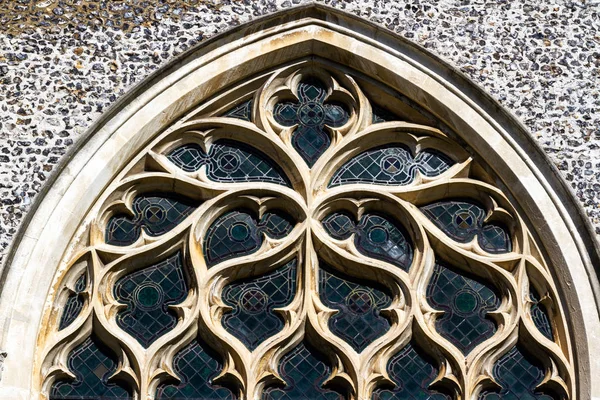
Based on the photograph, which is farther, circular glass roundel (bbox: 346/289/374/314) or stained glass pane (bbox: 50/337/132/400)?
circular glass roundel (bbox: 346/289/374/314)

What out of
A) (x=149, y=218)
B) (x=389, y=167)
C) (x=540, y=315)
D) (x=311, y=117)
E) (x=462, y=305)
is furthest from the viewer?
(x=311, y=117)

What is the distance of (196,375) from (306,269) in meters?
1.22

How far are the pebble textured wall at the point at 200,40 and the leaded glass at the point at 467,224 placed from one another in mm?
785

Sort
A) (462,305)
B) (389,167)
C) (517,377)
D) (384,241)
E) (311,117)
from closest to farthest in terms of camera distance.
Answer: (517,377), (462,305), (384,241), (389,167), (311,117)

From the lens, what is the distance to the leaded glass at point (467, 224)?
1433 centimetres

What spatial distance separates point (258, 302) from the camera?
14.2 meters

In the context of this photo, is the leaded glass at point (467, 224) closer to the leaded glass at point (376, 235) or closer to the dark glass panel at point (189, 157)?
the leaded glass at point (376, 235)

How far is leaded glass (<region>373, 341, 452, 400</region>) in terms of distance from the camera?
13.8 metres

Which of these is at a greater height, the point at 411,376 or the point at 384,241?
the point at 384,241

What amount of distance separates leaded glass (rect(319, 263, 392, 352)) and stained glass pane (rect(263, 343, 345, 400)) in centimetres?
28

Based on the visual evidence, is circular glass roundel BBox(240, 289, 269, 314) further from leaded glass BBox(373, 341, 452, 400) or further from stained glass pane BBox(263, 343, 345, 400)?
leaded glass BBox(373, 341, 452, 400)

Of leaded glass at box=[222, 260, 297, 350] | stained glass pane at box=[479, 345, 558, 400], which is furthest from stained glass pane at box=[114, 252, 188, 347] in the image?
stained glass pane at box=[479, 345, 558, 400]

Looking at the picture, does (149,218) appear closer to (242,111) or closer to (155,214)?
(155,214)

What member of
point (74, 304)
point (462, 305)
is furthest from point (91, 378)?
point (462, 305)
